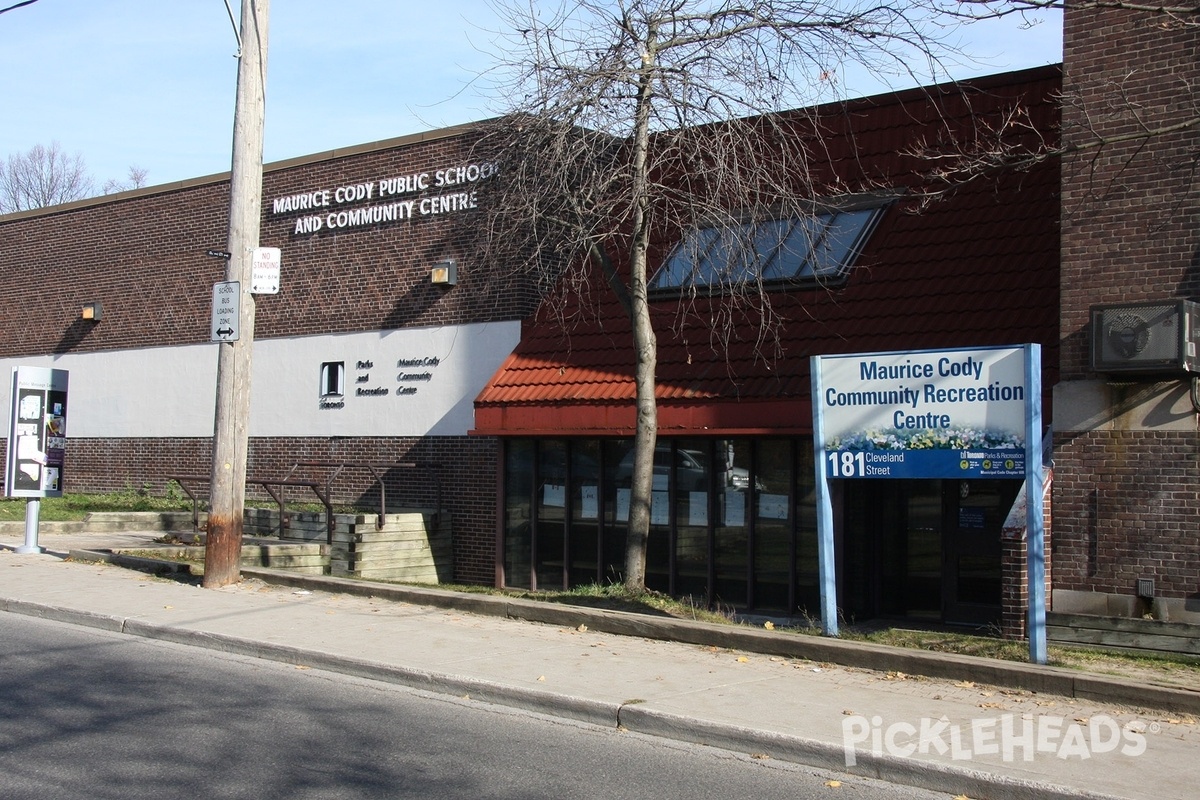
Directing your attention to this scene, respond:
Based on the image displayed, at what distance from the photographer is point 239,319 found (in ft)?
47.0

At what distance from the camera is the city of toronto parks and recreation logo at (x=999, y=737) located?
729cm

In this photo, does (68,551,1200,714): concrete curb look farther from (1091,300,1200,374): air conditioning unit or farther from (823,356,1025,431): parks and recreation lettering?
(1091,300,1200,374): air conditioning unit

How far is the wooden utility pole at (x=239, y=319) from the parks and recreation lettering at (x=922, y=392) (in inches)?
288

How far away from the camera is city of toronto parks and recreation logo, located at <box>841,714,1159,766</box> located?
7.29 m

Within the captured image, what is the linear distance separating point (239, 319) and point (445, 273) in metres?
5.98

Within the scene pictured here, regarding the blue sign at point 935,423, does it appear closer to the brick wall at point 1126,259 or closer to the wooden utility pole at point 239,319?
the brick wall at point 1126,259

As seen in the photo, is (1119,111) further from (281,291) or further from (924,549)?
(281,291)

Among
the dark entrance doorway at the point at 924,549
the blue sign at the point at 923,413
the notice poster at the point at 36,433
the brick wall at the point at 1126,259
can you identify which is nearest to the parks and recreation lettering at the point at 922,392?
the blue sign at the point at 923,413

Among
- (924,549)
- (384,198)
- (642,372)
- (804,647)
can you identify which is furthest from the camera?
(384,198)

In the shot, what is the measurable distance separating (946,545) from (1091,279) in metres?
4.23

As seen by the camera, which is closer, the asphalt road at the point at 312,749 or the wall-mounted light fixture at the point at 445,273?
the asphalt road at the point at 312,749

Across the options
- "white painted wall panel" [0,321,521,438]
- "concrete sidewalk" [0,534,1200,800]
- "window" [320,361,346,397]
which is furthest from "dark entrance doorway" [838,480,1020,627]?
"window" [320,361,346,397]

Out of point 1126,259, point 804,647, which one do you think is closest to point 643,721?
point 804,647

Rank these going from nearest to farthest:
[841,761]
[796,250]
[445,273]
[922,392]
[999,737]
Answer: [841,761]
[999,737]
[922,392]
[796,250]
[445,273]
